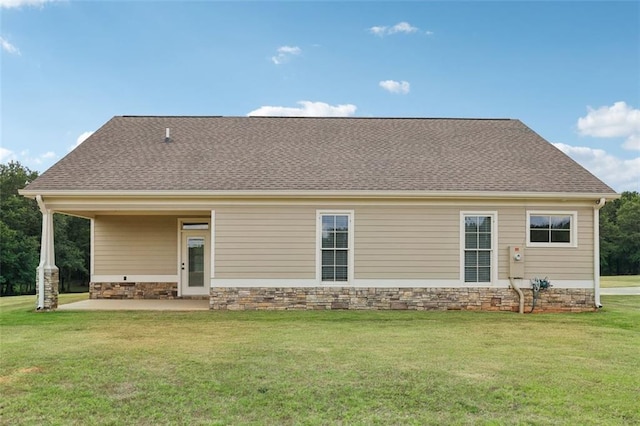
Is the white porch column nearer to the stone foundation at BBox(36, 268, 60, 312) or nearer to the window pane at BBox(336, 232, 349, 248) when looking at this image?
the stone foundation at BBox(36, 268, 60, 312)

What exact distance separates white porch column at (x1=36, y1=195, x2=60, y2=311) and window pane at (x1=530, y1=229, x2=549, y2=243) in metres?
11.2

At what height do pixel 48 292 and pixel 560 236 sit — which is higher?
pixel 560 236


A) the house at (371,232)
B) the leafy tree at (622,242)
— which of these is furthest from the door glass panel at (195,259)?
the leafy tree at (622,242)

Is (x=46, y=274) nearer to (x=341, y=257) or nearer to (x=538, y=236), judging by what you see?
(x=341, y=257)

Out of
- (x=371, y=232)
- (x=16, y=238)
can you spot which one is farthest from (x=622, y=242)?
(x=16, y=238)

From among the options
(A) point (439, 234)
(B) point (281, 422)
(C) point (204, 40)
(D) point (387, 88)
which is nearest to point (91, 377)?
(B) point (281, 422)

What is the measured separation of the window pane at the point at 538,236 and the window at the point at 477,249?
39.2 inches

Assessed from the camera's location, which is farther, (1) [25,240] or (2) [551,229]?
(1) [25,240]

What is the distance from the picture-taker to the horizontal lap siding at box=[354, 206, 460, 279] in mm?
11258

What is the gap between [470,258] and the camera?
1134 cm

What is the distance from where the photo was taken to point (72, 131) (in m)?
24.4

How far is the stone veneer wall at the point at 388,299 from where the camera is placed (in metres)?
11.1

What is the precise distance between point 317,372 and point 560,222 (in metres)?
8.33

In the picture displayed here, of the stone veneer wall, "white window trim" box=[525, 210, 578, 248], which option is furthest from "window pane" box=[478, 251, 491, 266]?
"white window trim" box=[525, 210, 578, 248]
